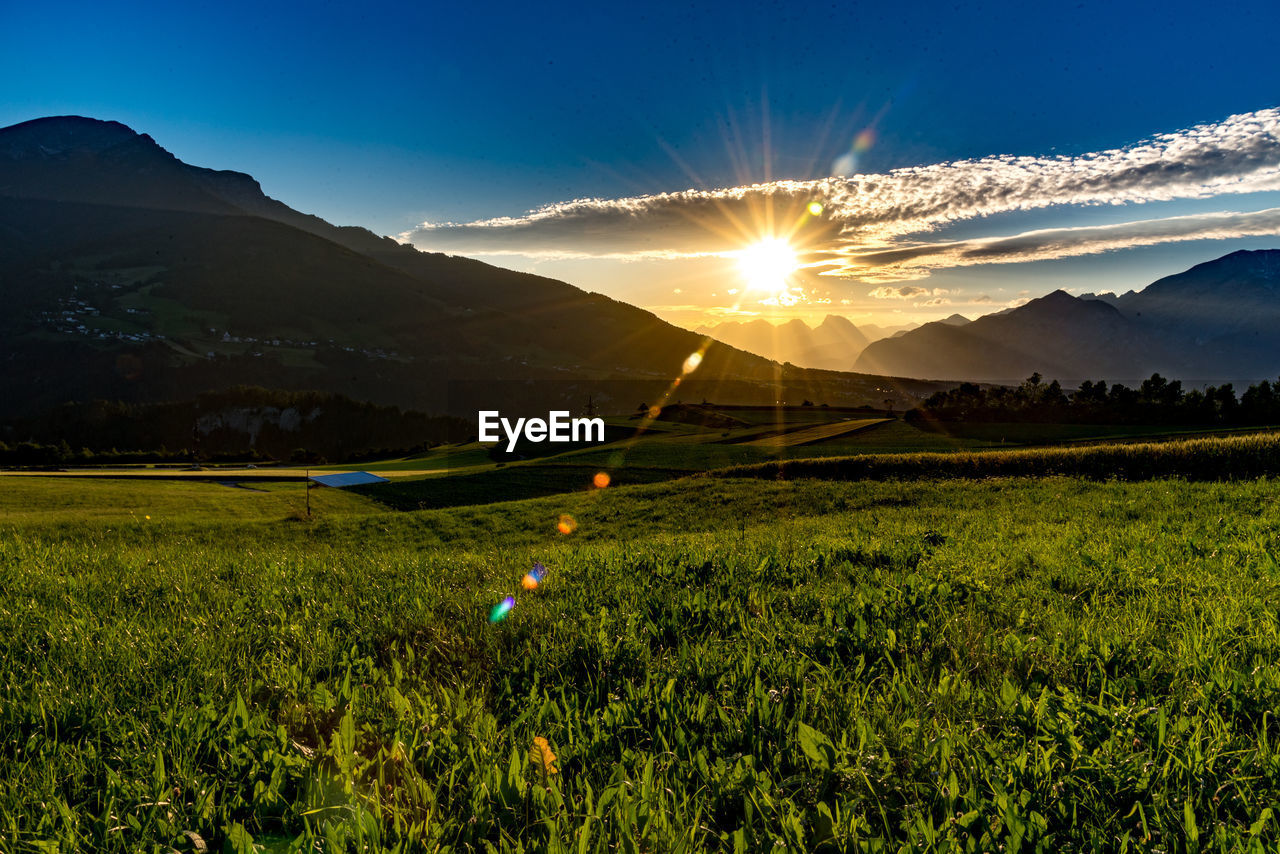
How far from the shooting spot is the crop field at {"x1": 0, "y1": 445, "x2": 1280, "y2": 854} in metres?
2.56

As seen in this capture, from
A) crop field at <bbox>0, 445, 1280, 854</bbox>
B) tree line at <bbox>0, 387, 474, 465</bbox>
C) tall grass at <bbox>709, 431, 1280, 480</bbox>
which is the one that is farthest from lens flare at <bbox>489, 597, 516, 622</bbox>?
tree line at <bbox>0, 387, 474, 465</bbox>

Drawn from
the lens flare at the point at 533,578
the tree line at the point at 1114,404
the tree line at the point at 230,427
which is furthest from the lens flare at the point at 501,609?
the tree line at the point at 230,427

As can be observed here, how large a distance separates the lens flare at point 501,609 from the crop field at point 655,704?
0.08m

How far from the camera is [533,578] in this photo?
21.5ft

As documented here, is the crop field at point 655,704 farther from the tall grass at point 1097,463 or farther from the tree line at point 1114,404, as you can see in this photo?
the tree line at point 1114,404

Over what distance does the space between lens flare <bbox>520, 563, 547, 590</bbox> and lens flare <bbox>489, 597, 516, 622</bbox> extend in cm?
51

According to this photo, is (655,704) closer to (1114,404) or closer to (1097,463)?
(1097,463)

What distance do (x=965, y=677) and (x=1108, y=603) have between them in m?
2.68

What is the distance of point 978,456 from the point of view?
29.5 m

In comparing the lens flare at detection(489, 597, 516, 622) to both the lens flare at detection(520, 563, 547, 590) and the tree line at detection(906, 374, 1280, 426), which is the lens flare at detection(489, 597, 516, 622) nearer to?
the lens flare at detection(520, 563, 547, 590)

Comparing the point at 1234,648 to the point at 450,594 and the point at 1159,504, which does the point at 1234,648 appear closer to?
the point at 450,594

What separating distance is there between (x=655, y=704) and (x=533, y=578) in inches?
126

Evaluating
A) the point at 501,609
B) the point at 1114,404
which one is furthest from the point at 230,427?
the point at 501,609

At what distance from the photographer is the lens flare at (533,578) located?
20.5 feet
